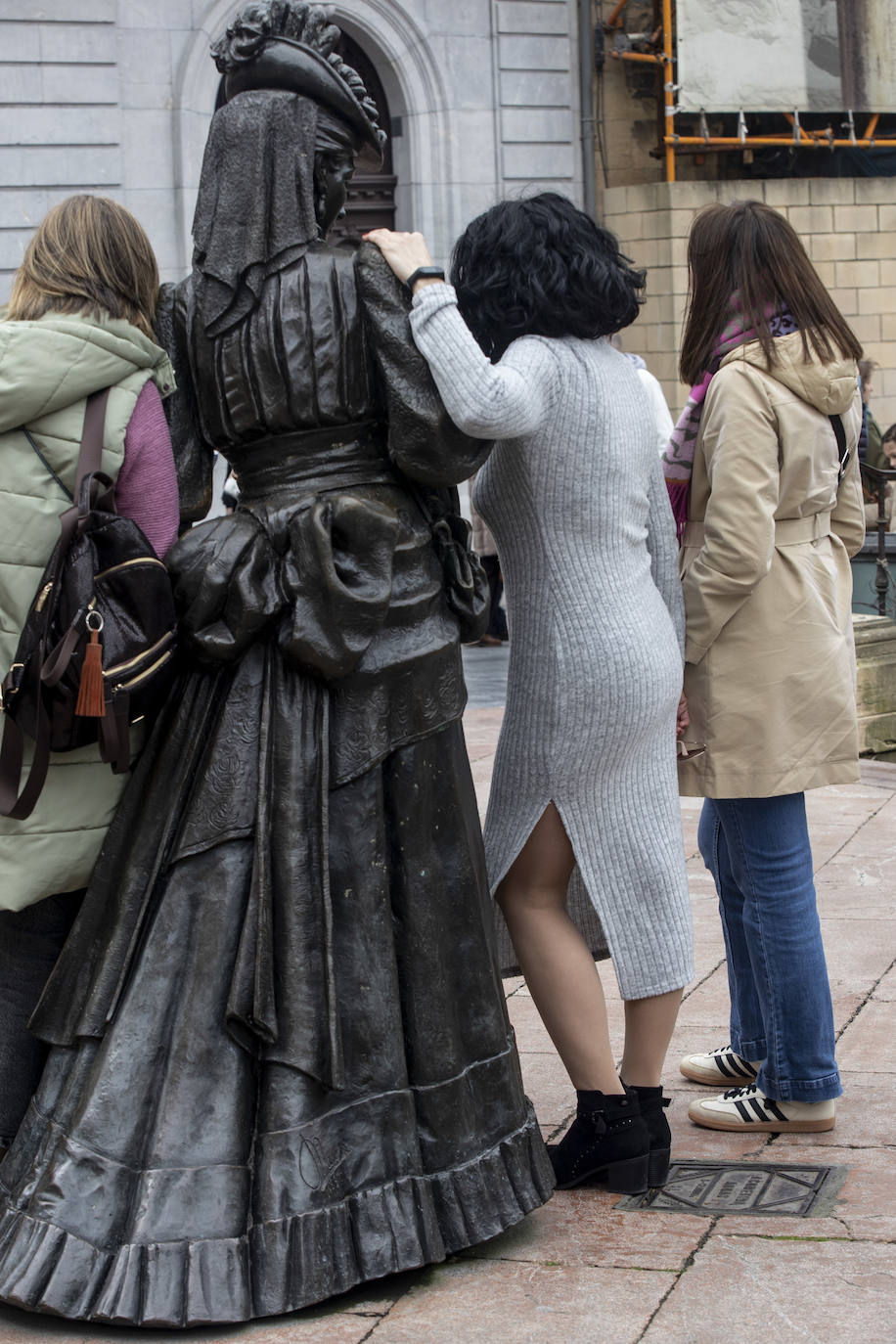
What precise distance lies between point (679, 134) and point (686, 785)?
14.0 metres

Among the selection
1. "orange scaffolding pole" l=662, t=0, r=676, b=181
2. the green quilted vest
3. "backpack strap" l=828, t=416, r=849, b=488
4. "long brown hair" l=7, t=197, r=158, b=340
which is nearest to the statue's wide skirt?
the green quilted vest

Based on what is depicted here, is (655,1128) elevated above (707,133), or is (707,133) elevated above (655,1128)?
(707,133)

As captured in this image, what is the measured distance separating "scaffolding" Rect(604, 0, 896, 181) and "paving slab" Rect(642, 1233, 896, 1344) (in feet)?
47.8

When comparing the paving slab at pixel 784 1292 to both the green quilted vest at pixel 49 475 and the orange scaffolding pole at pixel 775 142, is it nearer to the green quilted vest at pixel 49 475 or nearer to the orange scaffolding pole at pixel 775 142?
the green quilted vest at pixel 49 475

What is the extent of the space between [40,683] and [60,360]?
22.4 inches

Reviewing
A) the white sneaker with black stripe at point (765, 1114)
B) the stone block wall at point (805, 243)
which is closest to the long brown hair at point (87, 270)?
the white sneaker with black stripe at point (765, 1114)

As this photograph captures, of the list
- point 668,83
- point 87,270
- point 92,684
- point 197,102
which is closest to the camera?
point 92,684

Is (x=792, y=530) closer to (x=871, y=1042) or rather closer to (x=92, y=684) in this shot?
(x=871, y=1042)

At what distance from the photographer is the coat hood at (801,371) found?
12.0 ft

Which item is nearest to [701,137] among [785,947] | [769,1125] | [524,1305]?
[785,947]

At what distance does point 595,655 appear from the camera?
3287mm

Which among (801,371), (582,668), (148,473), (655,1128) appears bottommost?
(655,1128)

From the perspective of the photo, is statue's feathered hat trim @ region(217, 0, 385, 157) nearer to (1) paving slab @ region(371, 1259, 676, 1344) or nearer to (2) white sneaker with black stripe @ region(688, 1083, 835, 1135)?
(1) paving slab @ region(371, 1259, 676, 1344)

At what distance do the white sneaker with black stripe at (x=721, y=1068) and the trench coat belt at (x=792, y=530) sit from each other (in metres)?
1.18
